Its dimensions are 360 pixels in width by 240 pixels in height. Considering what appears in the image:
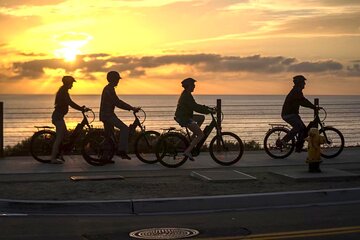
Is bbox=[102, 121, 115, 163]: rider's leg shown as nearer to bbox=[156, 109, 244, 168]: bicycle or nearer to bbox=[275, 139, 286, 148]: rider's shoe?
bbox=[156, 109, 244, 168]: bicycle

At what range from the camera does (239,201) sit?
9.56 meters

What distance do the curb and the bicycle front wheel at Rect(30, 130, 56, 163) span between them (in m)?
4.81

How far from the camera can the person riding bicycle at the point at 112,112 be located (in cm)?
1372

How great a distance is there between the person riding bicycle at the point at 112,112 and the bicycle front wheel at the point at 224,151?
191 centimetres

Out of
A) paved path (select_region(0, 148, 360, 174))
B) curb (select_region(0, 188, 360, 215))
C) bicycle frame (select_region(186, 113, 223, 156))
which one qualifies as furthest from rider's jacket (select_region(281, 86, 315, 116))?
curb (select_region(0, 188, 360, 215))

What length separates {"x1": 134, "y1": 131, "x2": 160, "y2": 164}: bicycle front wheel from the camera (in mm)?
14000

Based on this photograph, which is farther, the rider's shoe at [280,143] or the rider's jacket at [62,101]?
the rider's shoe at [280,143]

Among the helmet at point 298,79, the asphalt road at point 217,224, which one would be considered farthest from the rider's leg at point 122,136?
the asphalt road at point 217,224

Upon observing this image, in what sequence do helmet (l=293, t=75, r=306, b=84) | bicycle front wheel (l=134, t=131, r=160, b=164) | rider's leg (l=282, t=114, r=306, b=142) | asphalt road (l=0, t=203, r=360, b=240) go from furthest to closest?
rider's leg (l=282, t=114, r=306, b=142), helmet (l=293, t=75, r=306, b=84), bicycle front wheel (l=134, t=131, r=160, b=164), asphalt road (l=0, t=203, r=360, b=240)

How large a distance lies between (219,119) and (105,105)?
3.68 meters

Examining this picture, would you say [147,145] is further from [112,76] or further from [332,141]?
[332,141]

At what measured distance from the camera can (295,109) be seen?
15.3m

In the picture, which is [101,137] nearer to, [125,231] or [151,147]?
[151,147]

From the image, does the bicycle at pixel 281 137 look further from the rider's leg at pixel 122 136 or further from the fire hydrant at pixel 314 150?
the rider's leg at pixel 122 136
